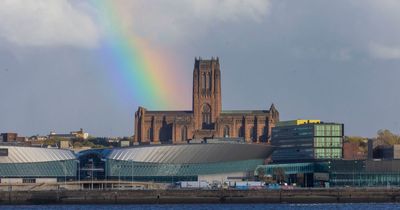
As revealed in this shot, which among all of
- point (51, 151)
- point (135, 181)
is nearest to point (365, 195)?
point (135, 181)

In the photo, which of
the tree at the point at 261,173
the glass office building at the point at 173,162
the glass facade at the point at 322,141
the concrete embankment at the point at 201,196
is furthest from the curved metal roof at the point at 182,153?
the concrete embankment at the point at 201,196

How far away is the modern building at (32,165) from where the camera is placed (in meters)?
162

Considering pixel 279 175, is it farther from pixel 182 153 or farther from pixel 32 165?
pixel 32 165

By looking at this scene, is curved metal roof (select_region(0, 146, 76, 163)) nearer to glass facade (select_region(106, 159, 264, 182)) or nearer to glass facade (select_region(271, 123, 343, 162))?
glass facade (select_region(106, 159, 264, 182))

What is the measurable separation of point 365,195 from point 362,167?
38.3 metres

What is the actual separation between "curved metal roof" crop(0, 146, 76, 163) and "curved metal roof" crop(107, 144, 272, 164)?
7.45 meters

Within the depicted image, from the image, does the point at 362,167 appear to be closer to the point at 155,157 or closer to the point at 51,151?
the point at 155,157

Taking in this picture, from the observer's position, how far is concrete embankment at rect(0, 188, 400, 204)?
118062 mm

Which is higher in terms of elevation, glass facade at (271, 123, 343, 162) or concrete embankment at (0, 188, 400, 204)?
glass facade at (271, 123, 343, 162)

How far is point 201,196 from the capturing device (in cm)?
11938

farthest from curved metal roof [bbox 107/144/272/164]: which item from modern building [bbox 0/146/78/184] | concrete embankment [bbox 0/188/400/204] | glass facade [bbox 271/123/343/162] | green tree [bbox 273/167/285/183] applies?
concrete embankment [bbox 0/188/400/204]

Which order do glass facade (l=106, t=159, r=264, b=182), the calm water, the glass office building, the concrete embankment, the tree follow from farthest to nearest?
the tree → the glass office building → glass facade (l=106, t=159, r=264, b=182) → the concrete embankment → the calm water

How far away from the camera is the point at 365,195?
11994cm

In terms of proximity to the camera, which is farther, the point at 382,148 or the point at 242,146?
the point at 382,148
